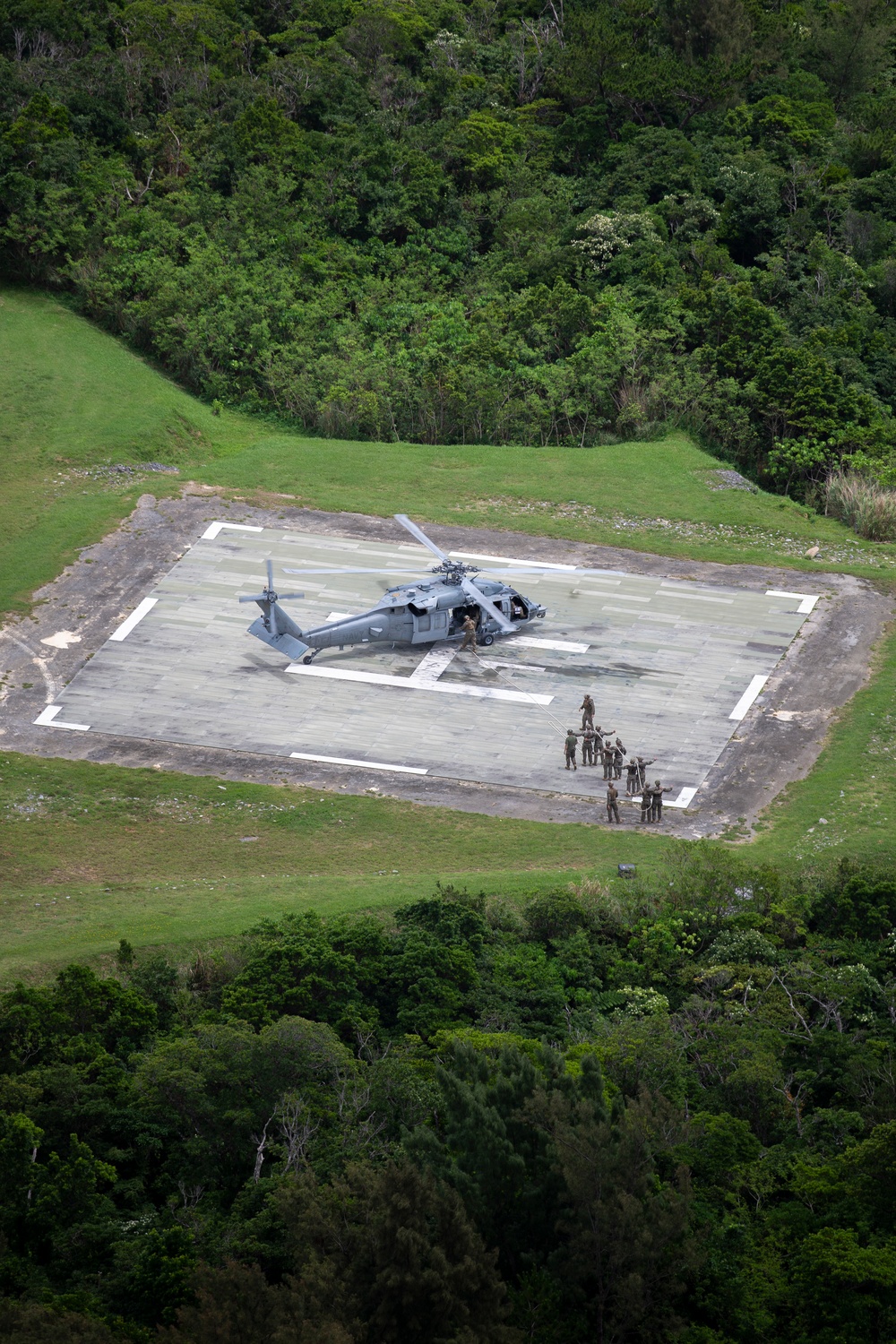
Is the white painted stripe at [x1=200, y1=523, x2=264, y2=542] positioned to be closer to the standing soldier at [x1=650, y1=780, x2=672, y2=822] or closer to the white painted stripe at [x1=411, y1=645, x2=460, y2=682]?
the white painted stripe at [x1=411, y1=645, x2=460, y2=682]

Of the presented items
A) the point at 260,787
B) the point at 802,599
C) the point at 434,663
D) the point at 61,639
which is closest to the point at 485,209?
the point at 802,599

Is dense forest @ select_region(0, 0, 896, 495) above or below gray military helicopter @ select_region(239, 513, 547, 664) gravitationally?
above

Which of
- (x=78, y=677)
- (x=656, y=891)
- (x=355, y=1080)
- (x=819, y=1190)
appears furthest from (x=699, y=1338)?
(x=78, y=677)

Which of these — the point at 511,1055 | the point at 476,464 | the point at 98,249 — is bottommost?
the point at 511,1055

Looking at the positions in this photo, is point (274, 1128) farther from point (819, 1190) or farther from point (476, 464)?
point (476, 464)

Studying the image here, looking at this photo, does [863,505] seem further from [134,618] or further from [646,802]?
[134,618]

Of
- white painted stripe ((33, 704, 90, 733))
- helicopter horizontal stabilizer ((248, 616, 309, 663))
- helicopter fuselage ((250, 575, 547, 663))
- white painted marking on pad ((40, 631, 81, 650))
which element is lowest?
white painted stripe ((33, 704, 90, 733))

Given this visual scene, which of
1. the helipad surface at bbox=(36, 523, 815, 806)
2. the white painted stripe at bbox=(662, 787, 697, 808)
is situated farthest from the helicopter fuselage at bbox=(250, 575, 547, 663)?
the white painted stripe at bbox=(662, 787, 697, 808)

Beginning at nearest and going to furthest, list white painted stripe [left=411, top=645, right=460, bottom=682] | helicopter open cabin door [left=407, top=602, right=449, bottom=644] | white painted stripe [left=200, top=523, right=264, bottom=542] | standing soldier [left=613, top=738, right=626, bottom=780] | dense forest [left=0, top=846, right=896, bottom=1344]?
dense forest [left=0, top=846, right=896, bottom=1344] < standing soldier [left=613, top=738, right=626, bottom=780] < white painted stripe [left=411, top=645, right=460, bottom=682] < helicopter open cabin door [left=407, top=602, right=449, bottom=644] < white painted stripe [left=200, top=523, right=264, bottom=542]
